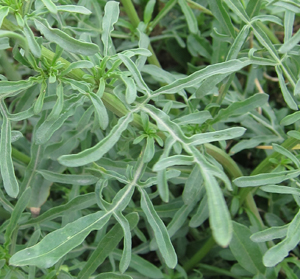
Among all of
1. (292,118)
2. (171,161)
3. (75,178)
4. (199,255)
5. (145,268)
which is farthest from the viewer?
(199,255)

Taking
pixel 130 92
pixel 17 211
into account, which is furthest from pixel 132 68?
pixel 17 211

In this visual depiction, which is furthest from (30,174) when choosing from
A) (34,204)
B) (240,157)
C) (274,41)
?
(274,41)

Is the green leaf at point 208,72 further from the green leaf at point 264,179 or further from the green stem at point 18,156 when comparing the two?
the green stem at point 18,156

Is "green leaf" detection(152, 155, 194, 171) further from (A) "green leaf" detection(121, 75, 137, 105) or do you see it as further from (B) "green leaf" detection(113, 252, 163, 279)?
(B) "green leaf" detection(113, 252, 163, 279)

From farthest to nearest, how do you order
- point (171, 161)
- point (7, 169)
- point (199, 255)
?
point (199, 255) → point (7, 169) → point (171, 161)

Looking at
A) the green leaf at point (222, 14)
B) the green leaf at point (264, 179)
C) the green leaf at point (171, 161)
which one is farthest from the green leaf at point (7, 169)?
the green leaf at point (222, 14)

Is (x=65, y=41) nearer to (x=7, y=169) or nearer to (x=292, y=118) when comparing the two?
(x=7, y=169)

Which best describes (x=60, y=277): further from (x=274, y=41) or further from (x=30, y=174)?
(x=274, y=41)
